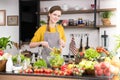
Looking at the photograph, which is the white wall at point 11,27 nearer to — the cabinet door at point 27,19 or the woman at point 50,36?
the cabinet door at point 27,19

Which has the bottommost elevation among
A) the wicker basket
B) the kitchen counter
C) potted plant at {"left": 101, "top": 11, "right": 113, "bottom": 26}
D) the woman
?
the kitchen counter

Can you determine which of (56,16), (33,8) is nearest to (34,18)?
(33,8)

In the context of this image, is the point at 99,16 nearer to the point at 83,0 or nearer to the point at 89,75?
the point at 83,0

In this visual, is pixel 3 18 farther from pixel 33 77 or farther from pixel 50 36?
pixel 33 77

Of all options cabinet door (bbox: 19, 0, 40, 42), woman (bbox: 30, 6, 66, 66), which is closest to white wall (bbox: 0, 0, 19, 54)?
cabinet door (bbox: 19, 0, 40, 42)

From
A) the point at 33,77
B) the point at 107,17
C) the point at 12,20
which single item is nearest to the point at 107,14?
the point at 107,17

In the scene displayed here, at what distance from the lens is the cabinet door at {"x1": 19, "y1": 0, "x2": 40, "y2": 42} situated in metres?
6.58

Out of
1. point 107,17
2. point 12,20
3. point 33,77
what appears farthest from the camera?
point 12,20

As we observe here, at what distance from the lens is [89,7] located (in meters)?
6.16

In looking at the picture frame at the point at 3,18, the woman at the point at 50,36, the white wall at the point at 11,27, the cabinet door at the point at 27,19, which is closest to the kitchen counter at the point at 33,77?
the woman at the point at 50,36

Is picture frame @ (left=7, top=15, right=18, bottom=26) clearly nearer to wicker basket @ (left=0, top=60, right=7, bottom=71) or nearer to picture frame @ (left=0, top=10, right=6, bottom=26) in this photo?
picture frame @ (left=0, top=10, right=6, bottom=26)

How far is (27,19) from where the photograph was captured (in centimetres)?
667

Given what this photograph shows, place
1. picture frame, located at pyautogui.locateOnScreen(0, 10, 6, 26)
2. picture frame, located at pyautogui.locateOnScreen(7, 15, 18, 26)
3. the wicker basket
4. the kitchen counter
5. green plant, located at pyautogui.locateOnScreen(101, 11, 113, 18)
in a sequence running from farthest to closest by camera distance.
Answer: picture frame, located at pyautogui.locateOnScreen(0, 10, 6, 26), picture frame, located at pyautogui.locateOnScreen(7, 15, 18, 26), green plant, located at pyautogui.locateOnScreen(101, 11, 113, 18), the wicker basket, the kitchen counter

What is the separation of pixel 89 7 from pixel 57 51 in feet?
9.83
